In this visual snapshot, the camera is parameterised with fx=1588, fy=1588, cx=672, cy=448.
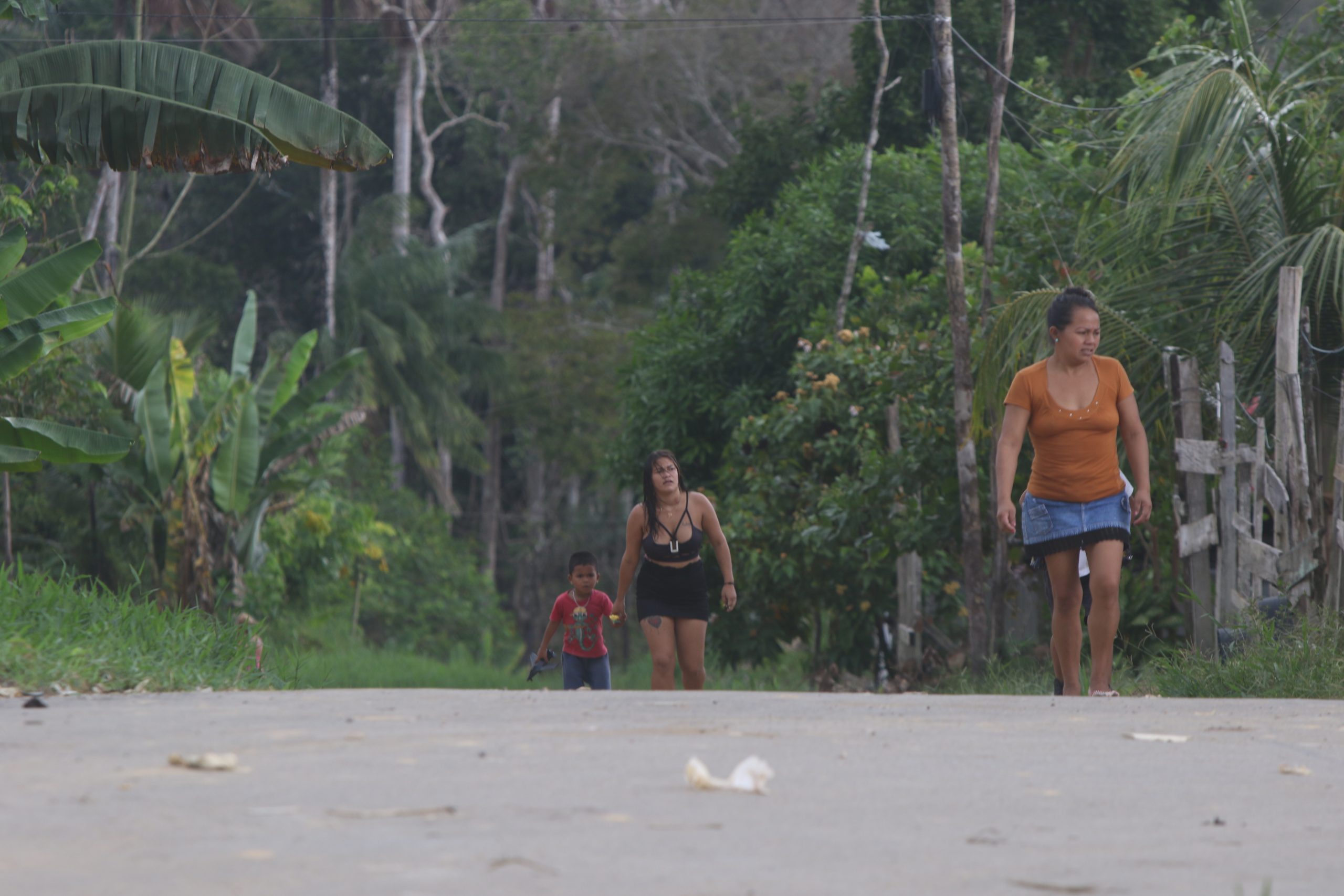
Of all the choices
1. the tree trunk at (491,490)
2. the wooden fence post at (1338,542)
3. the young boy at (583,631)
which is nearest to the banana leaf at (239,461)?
the young boy at (583,631)

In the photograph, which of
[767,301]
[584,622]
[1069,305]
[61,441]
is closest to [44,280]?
[61,441]

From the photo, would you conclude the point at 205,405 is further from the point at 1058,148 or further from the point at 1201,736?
the point at 1201,736

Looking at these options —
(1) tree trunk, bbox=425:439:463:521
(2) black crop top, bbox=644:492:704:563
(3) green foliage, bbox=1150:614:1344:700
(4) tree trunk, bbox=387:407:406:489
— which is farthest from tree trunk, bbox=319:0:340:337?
(3) green foliage, bbox=1150:614:1344:700

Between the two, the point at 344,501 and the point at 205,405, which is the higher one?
the point at 205,405

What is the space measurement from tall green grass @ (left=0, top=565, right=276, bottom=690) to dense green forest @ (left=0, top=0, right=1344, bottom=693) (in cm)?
163

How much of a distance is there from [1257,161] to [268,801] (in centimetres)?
729

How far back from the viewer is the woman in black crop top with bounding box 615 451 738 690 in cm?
→ 796

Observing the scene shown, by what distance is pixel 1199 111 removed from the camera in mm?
8508

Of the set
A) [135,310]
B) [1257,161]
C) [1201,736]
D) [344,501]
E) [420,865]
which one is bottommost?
[344,501]

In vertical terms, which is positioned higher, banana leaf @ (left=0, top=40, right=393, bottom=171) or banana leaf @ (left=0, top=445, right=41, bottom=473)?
banana leaf @ (left=0, top=40, right=393, bottom=171)

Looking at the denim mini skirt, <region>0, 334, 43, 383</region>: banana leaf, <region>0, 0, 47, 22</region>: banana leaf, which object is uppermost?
<region>0, 0, 47, 22</region>: banana leaf

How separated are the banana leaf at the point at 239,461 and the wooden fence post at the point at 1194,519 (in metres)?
8.44

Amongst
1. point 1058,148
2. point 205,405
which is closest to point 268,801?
point 1058,148

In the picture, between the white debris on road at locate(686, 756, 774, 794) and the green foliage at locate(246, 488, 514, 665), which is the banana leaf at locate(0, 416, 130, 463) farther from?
the green foliage at locate(246, 488, 514, 665)
